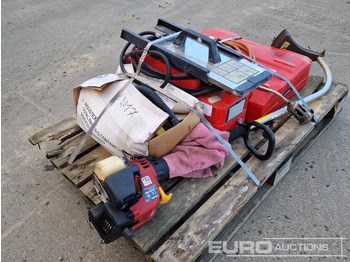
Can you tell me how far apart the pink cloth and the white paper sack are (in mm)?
165

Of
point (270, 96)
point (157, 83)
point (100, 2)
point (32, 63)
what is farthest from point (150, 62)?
point (100, 2)

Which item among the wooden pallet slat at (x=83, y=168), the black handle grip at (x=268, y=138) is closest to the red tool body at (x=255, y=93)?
the black handle grip at (x=268, y=138)

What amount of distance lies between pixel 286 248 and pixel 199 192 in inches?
24.0

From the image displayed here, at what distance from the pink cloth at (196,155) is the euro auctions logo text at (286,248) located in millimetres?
456

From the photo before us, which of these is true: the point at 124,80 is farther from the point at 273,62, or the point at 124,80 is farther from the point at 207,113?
the point at 273,62

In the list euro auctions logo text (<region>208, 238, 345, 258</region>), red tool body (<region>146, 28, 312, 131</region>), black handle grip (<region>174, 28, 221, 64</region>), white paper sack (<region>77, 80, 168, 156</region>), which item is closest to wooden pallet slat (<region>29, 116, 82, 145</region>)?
white paper sack (<region>77, 80, 168, 156</region>)

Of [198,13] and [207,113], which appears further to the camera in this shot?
[198,13]

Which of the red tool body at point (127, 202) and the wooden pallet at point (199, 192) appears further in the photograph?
the wooden pallet at point (199, 192)

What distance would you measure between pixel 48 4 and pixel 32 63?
61.8 inches

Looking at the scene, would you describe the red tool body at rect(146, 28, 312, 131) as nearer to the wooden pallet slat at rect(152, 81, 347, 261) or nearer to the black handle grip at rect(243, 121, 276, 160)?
the black handle grip at rect(243, 121, 276, 160)

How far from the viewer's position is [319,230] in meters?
1.73

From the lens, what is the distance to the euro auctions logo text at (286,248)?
164cm

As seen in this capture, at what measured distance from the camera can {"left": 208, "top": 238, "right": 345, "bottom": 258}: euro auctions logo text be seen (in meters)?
1.64

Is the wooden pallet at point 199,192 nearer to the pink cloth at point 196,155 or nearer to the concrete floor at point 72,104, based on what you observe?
the pink cloth at point 196,155
